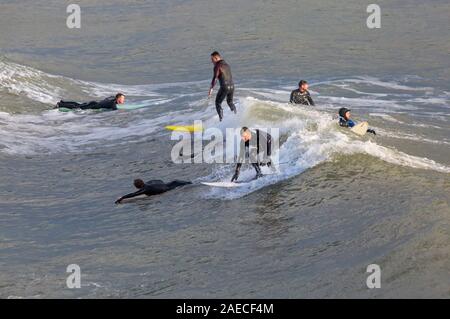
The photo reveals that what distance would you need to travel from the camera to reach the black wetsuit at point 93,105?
83.9 feet

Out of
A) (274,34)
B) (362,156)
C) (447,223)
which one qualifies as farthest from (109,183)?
(274,34)

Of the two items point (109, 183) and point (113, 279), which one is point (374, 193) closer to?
point (113, 279)

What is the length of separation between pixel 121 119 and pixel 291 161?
30.0ft

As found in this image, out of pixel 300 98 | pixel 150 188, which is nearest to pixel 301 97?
pixel 300 98

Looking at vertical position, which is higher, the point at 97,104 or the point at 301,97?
the point at 97,104

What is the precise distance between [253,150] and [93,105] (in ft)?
34.4

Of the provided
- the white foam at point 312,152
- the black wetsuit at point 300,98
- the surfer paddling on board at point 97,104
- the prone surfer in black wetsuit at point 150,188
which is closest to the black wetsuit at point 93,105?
the surfer paddling on board at point 97,104

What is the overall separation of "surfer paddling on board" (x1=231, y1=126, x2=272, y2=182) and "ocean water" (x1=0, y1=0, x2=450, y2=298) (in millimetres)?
351

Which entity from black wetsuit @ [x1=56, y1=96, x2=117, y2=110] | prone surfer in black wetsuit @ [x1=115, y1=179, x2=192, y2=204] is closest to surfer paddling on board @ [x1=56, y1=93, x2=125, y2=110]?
black wetsuit @ [x1=56, y1=96, x2=117, y2=110]

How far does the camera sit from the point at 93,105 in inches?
1012

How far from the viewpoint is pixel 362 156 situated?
16.5 m

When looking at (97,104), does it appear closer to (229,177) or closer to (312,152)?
(229,177)

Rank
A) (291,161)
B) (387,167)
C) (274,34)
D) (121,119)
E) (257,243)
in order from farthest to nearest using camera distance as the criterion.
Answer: (274,34), (121,119), (291,161), (387,167), (257,243)

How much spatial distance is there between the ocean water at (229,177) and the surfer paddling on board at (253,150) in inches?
13.8
